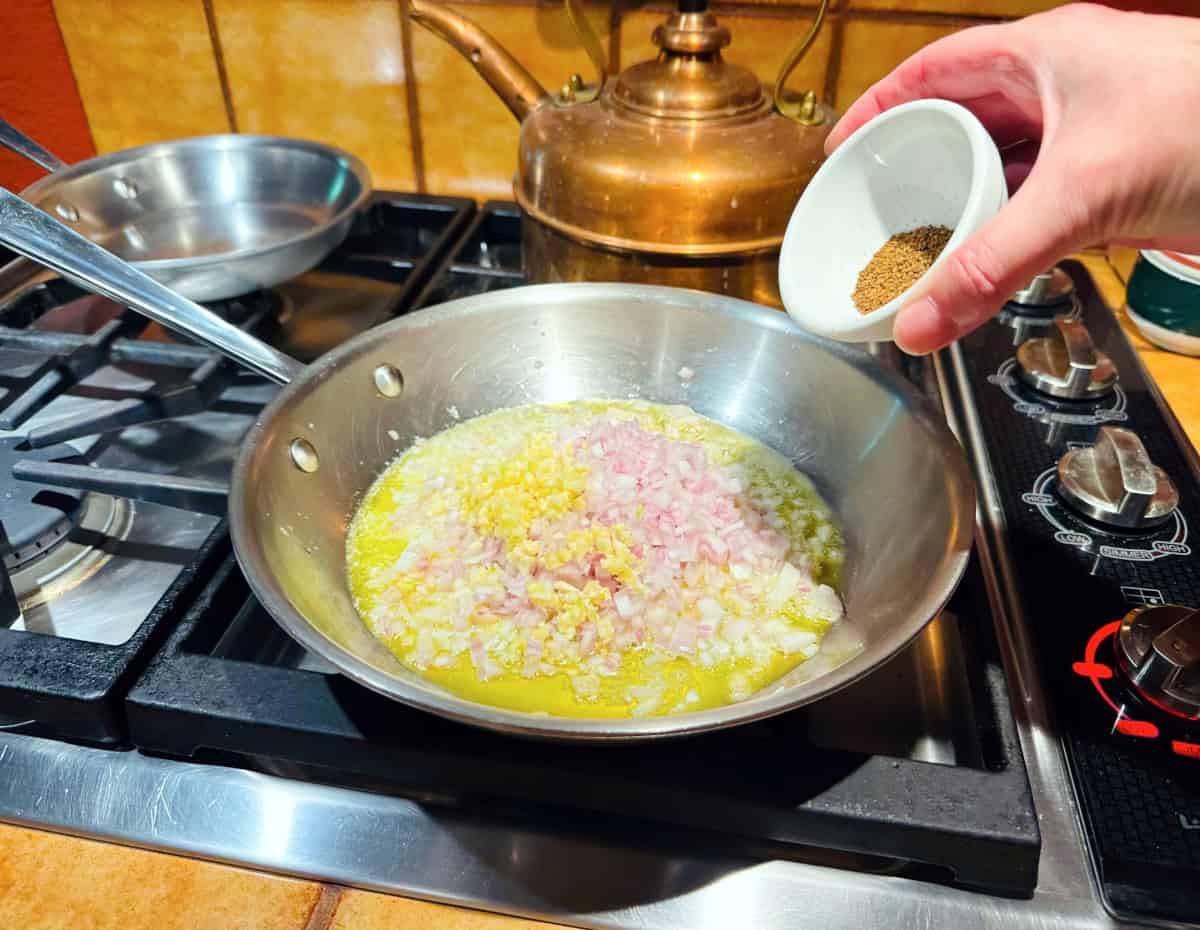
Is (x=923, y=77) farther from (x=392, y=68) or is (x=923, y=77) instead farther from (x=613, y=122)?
(x=392, y=68)

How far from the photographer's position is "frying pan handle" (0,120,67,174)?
1.02 meters

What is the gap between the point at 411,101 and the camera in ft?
3.67

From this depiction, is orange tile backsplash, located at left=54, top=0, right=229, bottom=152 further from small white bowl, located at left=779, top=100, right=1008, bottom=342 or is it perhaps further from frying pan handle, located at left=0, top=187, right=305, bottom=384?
small white bowl, located at left=779, top=100, right=1008, bottom=342

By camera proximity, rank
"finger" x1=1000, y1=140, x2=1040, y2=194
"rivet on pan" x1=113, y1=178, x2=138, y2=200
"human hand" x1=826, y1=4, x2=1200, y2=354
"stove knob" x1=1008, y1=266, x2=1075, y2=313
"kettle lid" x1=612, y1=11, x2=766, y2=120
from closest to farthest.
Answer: "human hand" x1=826, y1=4, x2=1200, y2=354 < "finger" x1=1000, y1=140, x2=1040, y2=194 < "kettle lid" x1=612, y1=11, x2=766, y2=120 < "stove knob" x1=1008, y1=266, x2=1075, y2=313 < "rivet on pan" x1=113, y1=178, x2=138, y2=200

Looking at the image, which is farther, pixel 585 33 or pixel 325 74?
pixel 325 74

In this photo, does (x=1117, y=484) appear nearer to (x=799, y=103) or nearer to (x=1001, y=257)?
(x=1001, y=257)

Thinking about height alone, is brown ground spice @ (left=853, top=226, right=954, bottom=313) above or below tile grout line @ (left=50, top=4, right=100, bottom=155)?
above

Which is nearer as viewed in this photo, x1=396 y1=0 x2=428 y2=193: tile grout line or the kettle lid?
the kettle lid

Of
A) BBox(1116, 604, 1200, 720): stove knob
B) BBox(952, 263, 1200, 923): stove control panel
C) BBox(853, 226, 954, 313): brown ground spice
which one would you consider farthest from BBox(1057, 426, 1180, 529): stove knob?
BBox(853, 226, 954, 313): brown ground spice

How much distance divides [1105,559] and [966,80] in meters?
0.35

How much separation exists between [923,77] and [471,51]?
45 centimetres

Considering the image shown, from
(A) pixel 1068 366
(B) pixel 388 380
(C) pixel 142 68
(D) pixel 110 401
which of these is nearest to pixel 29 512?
(D) pixel 110 401

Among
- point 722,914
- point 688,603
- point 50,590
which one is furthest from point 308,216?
point 722,914

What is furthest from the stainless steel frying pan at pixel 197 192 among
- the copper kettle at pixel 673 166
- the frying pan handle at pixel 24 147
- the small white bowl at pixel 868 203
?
the small white bowl at pixel 868 203
